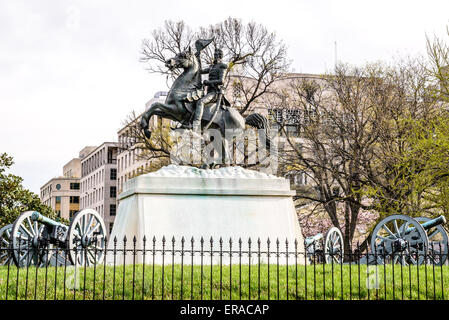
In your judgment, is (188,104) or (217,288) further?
(188,104)

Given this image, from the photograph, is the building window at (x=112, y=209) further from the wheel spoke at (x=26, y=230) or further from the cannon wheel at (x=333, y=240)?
the wheel spoke at (x=26, y=230)

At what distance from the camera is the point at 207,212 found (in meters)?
15.5

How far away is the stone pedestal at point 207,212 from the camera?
1505cm

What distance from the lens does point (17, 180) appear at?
28.0 meters

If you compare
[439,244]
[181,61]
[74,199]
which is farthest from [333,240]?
[74,199]

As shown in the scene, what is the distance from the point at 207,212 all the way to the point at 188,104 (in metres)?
3.10

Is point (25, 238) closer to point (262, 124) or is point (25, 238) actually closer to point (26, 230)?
point (26, 230)

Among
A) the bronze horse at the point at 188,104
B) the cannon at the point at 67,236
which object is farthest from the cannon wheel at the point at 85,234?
the bronze horse at the point at 188,104

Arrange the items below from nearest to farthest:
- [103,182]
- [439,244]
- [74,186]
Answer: [439,244] → [103,182] → [74,186]

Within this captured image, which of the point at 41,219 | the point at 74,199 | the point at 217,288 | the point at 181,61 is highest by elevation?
the point at 181,61

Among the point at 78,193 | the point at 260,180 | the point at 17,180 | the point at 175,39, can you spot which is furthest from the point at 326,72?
the point at 78,193

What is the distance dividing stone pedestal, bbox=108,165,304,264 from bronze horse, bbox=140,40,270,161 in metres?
1.55
